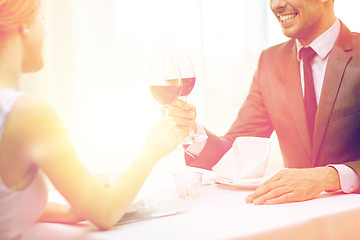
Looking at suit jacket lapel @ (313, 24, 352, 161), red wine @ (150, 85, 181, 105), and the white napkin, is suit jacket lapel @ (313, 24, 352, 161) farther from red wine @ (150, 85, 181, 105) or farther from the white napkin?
red wine @ (150, 85, 181, 105)

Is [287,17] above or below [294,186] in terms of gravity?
above

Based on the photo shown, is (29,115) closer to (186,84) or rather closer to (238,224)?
(238,224)

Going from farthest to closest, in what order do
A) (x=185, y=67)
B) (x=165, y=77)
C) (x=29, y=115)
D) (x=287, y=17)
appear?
(x=287, y=17)
(x=185, y=67)
(x=165, y=77)
(x=29, y=115)

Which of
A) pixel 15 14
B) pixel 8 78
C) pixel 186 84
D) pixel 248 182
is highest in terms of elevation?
pixel 15 14

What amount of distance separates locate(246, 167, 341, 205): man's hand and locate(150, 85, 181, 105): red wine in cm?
36

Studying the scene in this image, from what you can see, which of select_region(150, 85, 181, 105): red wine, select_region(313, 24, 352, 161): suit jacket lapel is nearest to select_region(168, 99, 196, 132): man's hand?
select_region(150, 85, 181, 105): red wine

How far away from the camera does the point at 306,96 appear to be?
6.74 ft

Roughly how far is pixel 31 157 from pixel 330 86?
1.46m

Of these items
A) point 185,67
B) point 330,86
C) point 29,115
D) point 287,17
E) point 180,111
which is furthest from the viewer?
point 287,17

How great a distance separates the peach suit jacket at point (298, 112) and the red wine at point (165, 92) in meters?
0.53

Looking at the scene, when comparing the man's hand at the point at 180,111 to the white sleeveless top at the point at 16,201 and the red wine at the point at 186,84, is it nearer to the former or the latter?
the red wine at the point at 186,84

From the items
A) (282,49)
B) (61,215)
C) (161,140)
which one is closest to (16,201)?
(61,215)

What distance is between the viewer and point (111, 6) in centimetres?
279

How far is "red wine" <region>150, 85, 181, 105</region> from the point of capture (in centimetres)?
123
